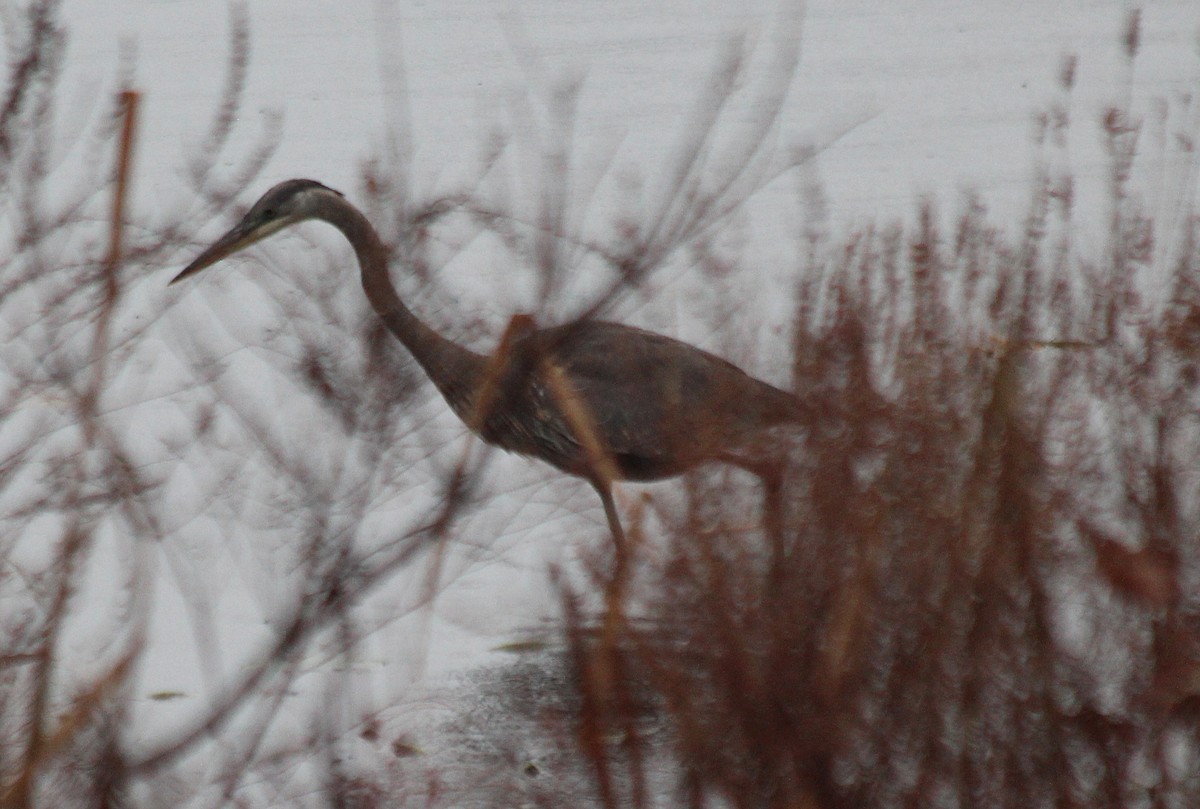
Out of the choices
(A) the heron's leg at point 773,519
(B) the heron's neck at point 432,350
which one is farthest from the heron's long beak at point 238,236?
(A) the heron's leg at point 773,519

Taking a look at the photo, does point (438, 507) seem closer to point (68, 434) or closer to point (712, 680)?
point (712, 680)

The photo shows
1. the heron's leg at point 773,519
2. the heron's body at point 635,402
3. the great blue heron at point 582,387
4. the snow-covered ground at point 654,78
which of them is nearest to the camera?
the great blue heron at point 582,387

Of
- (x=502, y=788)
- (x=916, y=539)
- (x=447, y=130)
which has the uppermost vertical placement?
(x=447, y=130)

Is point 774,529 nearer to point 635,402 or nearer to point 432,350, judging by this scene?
point 432,350

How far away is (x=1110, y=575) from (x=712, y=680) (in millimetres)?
617

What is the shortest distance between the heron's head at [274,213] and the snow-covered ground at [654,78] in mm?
653

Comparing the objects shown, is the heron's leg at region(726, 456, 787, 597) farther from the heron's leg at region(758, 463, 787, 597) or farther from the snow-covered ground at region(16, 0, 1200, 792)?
the snow-covered ground at region(16, 0, 1200, 792)

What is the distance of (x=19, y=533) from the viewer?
7.13 ft

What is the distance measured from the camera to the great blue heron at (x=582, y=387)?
1.67 metres

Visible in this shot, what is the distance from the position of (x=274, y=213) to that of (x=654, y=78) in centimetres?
466

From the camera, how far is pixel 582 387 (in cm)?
539

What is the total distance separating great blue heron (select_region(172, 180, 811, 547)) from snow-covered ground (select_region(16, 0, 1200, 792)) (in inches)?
28.7

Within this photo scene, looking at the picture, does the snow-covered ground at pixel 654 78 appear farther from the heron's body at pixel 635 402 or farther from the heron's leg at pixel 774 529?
the heron's leg at pixel 774 529

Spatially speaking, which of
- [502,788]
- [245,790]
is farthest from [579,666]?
[245,790]
